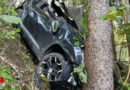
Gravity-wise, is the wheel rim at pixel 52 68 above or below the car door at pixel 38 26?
below

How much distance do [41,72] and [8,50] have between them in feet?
3.60

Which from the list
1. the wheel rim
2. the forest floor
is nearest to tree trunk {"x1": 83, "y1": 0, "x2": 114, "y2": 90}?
the wheel rim

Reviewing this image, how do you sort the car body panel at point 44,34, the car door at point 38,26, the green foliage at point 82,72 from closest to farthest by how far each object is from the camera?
the green foliage at point 82,72
the car body panel at point 44,34
the car door at point 38,26

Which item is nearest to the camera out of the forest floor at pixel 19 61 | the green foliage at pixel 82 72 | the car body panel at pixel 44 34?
the green foliage at pixel 82 72

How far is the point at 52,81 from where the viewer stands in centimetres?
378

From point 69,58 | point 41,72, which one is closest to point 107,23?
point 69,58

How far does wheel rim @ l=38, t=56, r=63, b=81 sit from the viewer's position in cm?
396

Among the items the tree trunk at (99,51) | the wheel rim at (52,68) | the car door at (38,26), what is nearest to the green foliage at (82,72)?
the tree trunk at (99,51)

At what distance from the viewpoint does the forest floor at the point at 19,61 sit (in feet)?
11.6

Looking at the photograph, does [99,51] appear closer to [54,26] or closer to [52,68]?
[52,68]

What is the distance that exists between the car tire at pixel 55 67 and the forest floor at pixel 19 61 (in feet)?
1.09

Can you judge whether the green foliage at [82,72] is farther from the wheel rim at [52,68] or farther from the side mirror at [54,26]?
the side mirror at [54,26]

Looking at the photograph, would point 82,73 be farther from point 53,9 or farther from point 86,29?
point 53,9

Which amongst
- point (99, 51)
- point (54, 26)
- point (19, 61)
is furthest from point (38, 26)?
point (99, 51)
